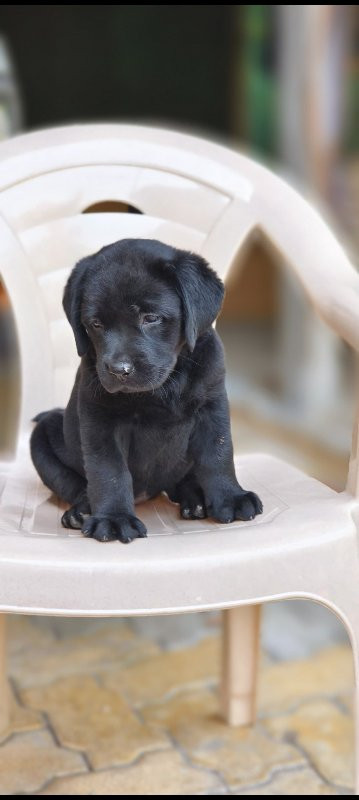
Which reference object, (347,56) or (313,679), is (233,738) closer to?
(313,679)

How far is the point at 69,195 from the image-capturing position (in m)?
1.69

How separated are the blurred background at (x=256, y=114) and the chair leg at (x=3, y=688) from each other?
51 cm

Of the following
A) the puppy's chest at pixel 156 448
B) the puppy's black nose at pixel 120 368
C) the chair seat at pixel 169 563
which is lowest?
the chair seat at pixel 169 563

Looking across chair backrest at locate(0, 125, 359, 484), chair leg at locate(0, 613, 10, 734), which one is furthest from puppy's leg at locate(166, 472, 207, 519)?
chair leg at locate(0, 613, 10, 734)

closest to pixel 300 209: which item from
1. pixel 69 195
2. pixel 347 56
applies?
pixel 69 195

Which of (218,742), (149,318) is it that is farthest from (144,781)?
(149,318)

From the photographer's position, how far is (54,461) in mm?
1425

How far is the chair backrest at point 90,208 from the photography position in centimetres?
167

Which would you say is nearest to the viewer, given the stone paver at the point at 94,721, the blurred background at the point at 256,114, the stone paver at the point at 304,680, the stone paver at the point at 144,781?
the stone paver at the point at 144,781

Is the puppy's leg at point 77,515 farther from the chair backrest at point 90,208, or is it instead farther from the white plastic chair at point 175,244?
the chair backrest at point 90,208

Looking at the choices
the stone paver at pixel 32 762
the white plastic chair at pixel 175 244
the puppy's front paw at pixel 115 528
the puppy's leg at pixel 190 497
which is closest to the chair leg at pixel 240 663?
the white plastic chair at pixel 175 244

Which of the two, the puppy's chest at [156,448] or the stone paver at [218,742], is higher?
the puppy's chest at [156,448]

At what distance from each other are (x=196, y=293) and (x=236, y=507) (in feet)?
0.98

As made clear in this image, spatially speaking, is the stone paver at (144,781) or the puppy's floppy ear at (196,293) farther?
the stone paver at (144,781)
